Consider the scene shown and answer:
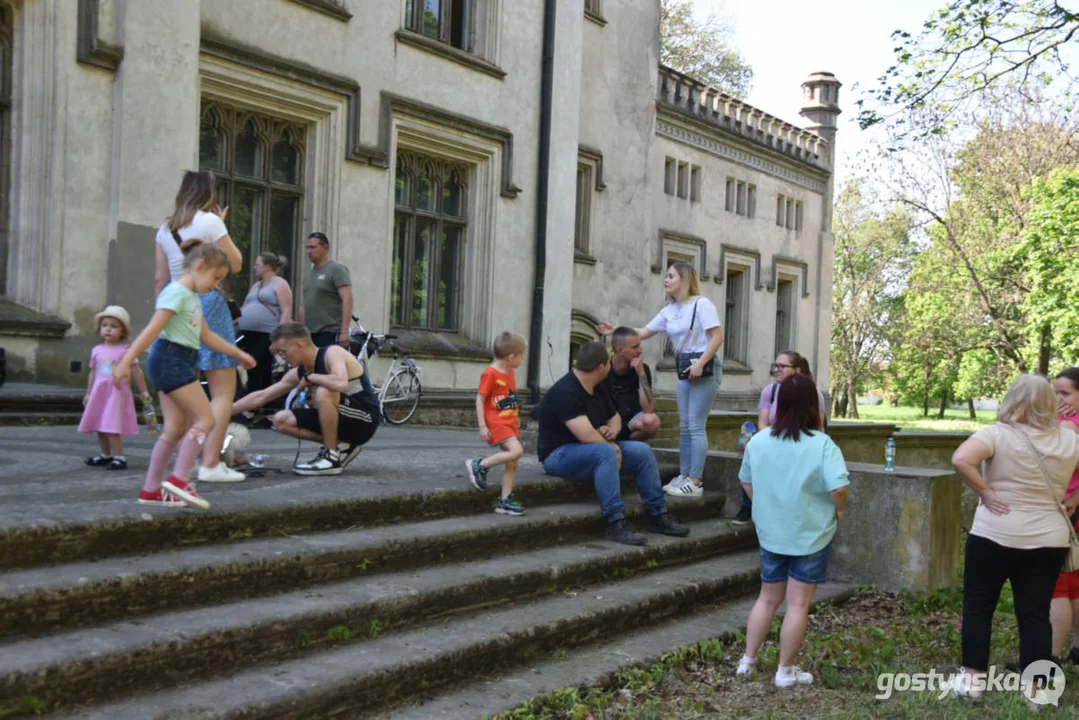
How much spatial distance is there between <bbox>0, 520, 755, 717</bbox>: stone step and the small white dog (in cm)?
183

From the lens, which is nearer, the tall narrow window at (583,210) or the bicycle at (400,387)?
the bicycle at (400,387)

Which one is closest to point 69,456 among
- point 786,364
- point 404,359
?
point 786,364

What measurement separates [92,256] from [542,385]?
317 inches

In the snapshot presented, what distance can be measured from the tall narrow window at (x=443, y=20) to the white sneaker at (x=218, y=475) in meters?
10.1

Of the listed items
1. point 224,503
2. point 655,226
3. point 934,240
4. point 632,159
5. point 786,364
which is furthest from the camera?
point 934,240

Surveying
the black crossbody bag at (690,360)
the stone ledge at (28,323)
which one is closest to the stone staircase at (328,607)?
the black crossbody bag at (690,360)

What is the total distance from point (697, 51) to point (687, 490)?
33350 mm

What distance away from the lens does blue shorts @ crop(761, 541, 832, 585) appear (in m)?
5.47

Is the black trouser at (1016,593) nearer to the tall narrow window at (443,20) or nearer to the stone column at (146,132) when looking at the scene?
the stone column at (146,132)

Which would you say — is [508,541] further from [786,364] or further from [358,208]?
[358,208]

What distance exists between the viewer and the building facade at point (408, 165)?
1052 centimetres

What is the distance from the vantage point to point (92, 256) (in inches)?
424

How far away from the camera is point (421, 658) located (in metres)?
4.82

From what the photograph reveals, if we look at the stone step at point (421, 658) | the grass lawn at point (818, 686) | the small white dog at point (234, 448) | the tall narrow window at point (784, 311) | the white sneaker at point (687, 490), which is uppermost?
the tall narrow window at point (784, 311)
